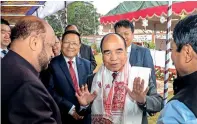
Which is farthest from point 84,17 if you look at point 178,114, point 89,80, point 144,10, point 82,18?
point 178,114

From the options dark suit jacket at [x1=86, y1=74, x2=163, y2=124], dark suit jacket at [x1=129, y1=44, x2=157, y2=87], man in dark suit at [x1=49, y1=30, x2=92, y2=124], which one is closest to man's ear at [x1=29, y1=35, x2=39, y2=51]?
dark suit jacket at [x1=86, y1=74, x2=163, y2=124]

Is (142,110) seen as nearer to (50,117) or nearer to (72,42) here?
(50,117)

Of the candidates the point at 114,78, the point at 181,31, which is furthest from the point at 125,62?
the point at 181,31

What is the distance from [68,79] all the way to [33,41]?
1.46m

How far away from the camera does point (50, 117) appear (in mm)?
1390

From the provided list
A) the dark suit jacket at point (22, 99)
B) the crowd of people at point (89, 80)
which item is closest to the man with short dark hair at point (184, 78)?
the crowd of people at point (89, 80)

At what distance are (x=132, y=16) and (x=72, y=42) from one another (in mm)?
7943

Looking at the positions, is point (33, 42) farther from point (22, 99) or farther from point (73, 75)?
point (73, 75)

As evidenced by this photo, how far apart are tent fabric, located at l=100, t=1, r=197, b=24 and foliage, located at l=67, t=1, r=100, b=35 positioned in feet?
63.9

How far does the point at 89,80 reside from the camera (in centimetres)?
244

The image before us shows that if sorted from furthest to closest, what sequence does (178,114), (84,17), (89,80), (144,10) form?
(84,17), (144,10), (89,80), (178,114)

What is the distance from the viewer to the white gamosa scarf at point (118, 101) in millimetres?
2158

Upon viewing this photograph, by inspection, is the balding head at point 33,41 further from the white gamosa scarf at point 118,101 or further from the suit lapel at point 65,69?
the suit lapel at point 65,69

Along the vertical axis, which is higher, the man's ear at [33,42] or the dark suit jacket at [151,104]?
the man's ear at [33,42]
